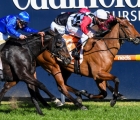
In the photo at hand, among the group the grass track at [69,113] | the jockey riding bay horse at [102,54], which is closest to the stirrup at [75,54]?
the jockey riding bay horse at [102,54]

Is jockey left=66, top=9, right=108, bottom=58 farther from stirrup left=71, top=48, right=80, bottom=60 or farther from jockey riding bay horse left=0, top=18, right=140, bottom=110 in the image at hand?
jockey riding bay horse left=0, top=18, right=140, bottom=110

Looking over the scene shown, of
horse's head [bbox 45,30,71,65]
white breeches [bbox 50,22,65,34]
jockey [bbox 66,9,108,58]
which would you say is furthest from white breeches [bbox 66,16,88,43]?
horse's head [bbox 45,30,71,65]

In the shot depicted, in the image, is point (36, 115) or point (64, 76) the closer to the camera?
point (36, 115)

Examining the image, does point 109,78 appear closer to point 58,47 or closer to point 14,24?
point 58,47

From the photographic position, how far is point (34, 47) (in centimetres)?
992

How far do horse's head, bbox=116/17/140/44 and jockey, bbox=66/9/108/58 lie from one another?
0.35 metres

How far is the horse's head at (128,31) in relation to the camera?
10.8 m

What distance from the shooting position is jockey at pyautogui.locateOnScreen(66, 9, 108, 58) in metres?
10.6

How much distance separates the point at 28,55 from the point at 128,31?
205cm

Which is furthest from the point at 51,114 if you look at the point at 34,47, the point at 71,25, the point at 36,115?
the point at 71,25

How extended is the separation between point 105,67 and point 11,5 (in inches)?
111

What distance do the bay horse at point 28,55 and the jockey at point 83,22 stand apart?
2.54 ft

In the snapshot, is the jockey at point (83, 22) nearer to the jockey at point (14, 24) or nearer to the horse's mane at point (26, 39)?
the horse's mane at point (26, 39)

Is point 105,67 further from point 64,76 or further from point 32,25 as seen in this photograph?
point 32,25
